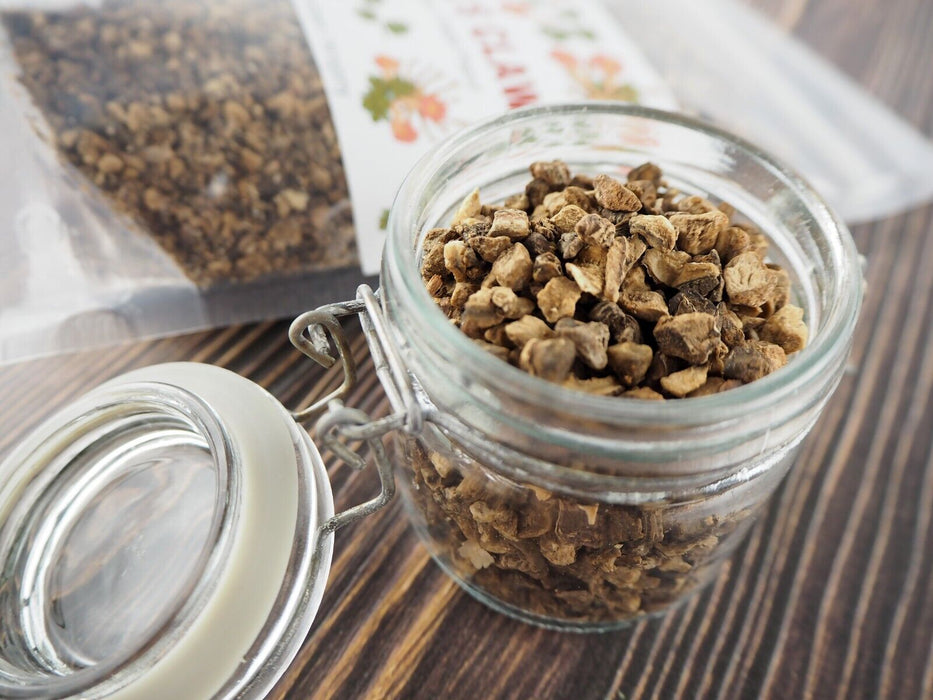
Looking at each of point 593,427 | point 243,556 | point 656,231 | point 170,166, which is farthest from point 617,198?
point 170,166

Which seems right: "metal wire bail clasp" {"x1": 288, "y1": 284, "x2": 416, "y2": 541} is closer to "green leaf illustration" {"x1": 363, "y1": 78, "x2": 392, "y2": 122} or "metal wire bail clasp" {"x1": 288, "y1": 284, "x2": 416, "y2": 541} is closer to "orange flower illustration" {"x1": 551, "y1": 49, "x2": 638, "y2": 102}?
"green leaf illustration" {"x1": 363, "y1": 78, "x2": 392, "y2": 122}

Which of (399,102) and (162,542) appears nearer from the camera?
(162,542)

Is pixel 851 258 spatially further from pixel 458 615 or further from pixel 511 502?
pixel 458 615

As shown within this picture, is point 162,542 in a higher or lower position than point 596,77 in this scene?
lower

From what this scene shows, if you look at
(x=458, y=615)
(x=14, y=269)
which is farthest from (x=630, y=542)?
(x=14, y=269)

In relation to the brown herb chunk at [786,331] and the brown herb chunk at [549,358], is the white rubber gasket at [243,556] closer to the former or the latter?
the brown herb chunk at [549,358]

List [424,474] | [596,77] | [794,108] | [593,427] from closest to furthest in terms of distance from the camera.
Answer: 1. [593,427]
2. [424,474]
3. [596,77]
4. [794,108]

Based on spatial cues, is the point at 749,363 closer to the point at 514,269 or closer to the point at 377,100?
the point at 514,269
